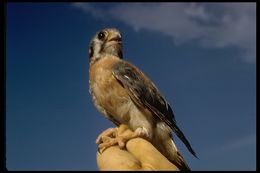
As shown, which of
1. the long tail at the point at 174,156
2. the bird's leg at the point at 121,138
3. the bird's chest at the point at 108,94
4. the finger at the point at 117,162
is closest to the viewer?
the finger at the point at 117,162

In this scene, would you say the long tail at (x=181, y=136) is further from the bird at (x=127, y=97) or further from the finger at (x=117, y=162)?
the finger at (x=117, y=162)

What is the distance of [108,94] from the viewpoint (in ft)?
16.4

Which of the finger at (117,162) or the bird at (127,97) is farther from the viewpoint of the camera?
the bird at (127,97)

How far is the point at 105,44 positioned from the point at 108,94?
2.45ft

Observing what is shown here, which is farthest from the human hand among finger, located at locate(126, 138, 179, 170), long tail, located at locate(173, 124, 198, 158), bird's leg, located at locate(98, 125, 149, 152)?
long tail, located at locate(173, 124, 198, 158)

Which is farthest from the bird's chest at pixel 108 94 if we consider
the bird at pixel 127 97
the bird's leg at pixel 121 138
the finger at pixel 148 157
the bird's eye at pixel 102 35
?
the finger at pixel 148 157

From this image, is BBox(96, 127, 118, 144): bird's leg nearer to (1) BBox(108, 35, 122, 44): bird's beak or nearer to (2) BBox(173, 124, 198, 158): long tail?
A: (2) BBox(173, 124, 198, 158): long tail

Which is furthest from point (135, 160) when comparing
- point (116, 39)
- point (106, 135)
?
point (116, 39)

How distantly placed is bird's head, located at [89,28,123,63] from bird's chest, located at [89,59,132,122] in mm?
252

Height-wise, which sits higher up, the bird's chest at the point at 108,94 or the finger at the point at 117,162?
the bird's chest at the point at 108,94

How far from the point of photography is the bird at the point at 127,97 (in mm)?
4762

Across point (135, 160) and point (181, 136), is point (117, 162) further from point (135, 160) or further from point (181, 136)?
point (181, 136)

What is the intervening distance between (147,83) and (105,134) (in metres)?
1.33

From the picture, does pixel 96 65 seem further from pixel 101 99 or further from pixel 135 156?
pixel 135 156
